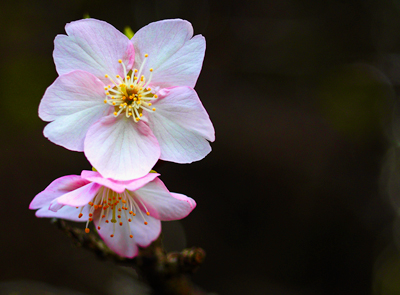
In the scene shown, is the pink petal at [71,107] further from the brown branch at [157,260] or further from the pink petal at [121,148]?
the brown branch at [157,260]

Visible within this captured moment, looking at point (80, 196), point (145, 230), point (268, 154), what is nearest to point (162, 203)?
point (145, 230)

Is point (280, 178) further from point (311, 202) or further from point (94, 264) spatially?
→ point (94, 264)

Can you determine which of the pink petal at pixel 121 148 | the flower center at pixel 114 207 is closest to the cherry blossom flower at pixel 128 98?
the pink petal at pixel 121 148

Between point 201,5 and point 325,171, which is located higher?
point 201,5

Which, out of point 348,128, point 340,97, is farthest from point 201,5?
point 348,128

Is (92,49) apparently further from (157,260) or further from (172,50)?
(157,260)

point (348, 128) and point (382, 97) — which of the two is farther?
point (382, 97)

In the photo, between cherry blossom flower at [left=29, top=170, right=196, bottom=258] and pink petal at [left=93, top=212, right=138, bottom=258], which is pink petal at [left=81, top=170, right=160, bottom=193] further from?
pink petal at [left=93, top=212, right=138, bottom=258]
